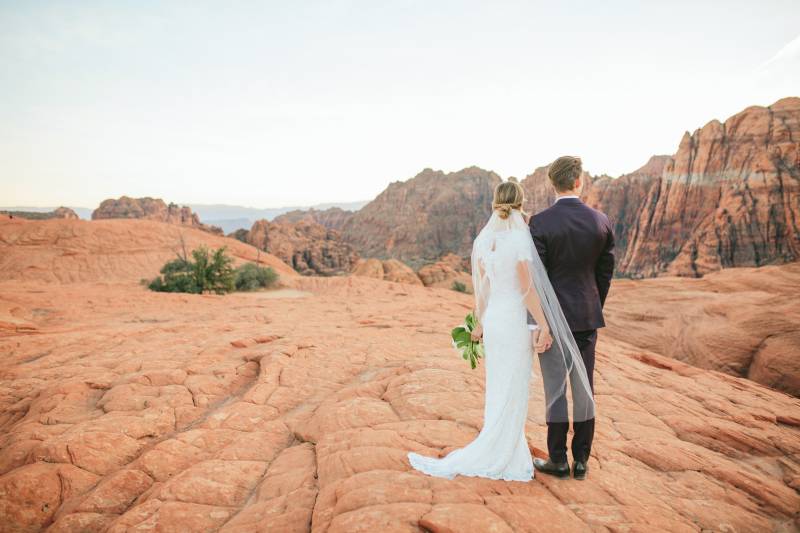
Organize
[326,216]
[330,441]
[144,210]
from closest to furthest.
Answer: [330,441] → [144,210] → [326,216]

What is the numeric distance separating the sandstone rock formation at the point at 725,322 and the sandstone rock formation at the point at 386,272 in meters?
20.1

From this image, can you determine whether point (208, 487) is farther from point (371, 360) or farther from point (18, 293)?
point (18, 293)

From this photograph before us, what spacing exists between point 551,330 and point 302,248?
51.5 metres

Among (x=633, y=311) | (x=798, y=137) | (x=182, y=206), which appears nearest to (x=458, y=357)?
(x=633, y=311)

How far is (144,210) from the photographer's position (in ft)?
227

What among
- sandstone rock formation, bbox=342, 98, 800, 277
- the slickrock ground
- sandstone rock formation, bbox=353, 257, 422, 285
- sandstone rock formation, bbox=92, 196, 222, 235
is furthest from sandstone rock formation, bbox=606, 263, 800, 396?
A: sandstone rock formation, bbox=92, 196, 222, 235

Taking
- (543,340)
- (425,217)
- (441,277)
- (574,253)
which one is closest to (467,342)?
(543,340)

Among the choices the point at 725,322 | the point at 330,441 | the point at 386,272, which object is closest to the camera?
the point at 330,441

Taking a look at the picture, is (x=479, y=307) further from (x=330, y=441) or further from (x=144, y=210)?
(x=144, y=210)

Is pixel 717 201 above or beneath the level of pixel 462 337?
above

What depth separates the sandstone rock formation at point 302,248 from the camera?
50.7m

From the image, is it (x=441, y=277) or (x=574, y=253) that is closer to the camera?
(x=574, y=253)

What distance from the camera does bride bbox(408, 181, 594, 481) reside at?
9.93 feet

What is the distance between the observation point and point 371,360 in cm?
733
